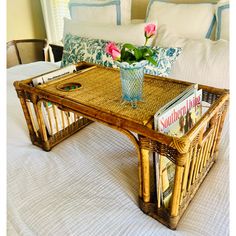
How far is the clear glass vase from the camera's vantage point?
76 centimetres

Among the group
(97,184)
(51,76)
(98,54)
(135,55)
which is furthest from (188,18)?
(97,184)

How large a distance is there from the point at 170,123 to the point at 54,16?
246 centimetres

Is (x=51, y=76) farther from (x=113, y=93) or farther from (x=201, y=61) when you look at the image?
(x=201, y=61)

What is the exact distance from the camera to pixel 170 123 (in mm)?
666

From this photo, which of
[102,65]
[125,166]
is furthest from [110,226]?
[102,65]

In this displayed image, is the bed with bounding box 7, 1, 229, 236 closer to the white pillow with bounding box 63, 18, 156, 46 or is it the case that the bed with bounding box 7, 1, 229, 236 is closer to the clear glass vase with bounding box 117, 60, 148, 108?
the white pillow with bounding box 63, 18, 156, 46

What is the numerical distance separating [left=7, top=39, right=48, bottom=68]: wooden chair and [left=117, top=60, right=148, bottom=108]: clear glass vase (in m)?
1.83

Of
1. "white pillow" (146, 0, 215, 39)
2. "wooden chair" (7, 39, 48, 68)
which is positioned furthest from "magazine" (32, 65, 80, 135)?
"wooden chair" (7, 39, 48, 68)

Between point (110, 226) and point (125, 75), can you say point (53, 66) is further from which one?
point (110, 226)

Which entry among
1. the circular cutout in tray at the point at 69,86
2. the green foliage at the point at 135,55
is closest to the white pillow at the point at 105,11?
the circular cutout in tray at the point at 69,86

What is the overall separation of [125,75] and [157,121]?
233 millimetres

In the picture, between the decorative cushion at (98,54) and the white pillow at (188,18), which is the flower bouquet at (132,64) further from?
the white pillow at (188,18)

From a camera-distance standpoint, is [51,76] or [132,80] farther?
[51,76]

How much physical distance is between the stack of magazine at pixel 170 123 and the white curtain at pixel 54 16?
2280 mm
